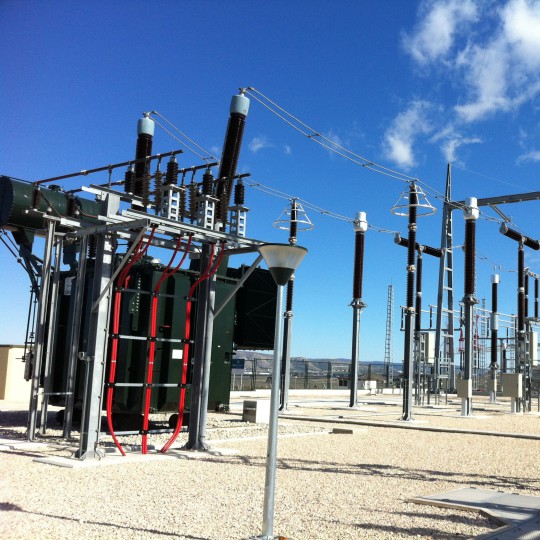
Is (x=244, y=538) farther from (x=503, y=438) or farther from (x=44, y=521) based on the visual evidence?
(x=503, y=438)

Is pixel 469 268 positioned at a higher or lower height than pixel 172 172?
higher

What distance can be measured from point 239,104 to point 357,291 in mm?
11473

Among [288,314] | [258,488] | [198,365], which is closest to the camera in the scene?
[258,488]

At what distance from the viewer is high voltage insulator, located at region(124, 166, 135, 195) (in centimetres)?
1103

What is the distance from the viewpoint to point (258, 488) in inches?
303

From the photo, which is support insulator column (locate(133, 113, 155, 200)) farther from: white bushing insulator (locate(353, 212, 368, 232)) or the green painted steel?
white bushing insulator (locate(353, 212, 368, 232))

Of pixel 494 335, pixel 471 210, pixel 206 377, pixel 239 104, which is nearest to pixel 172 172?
pixel 239 104

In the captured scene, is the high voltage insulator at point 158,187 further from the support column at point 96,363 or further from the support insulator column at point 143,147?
the support column at point 96,363

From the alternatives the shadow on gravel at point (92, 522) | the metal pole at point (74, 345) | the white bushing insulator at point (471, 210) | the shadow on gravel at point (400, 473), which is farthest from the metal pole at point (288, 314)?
the shadow on gravel at point (92, 522)

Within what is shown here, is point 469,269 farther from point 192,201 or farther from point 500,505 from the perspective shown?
point 500,505

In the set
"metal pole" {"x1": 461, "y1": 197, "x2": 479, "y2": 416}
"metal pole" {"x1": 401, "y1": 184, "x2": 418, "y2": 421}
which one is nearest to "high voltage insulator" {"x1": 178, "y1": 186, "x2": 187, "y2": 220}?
"metal pole" {"x1": 401, "y1": 184, "x2": 418, "y2": 421}

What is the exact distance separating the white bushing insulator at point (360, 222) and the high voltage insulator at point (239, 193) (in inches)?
431

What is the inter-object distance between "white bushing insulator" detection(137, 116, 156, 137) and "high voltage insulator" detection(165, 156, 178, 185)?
6.48 ft

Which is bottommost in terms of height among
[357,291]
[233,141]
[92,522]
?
[92,522]
